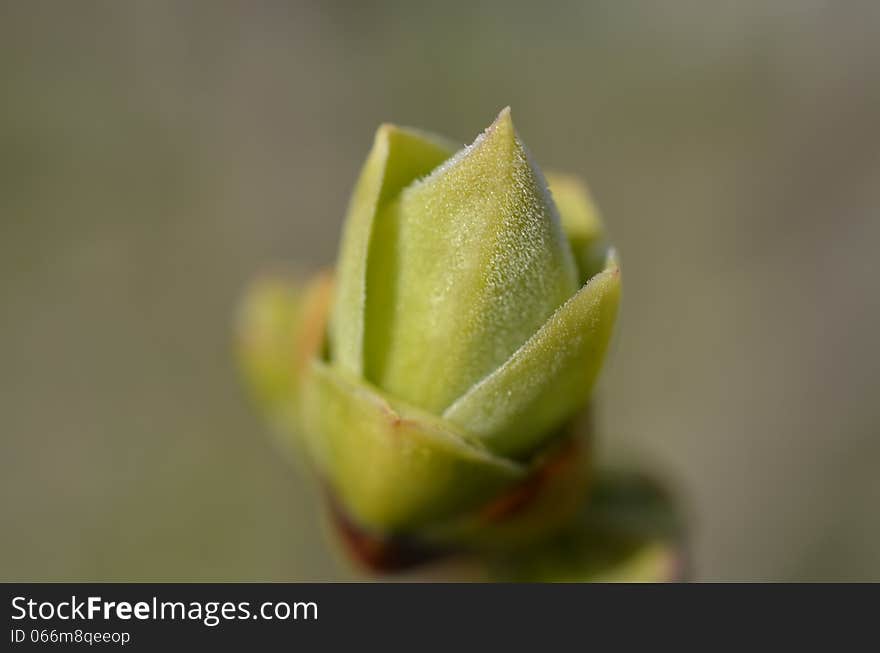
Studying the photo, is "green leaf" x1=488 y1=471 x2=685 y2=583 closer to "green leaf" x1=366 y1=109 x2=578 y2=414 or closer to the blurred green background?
"green leaf" x1=366 y1=109 x2=578 y2=414

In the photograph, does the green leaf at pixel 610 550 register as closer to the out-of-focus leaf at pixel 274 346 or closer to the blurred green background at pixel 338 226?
the out-of-focus leaf at pixel 274 346

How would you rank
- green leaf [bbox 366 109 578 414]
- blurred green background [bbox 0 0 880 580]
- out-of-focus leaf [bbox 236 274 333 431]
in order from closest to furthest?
green leaf [bbox 366 109 578 414] < out-of-focus leaf [bbox 236 274 333 431] < blurred green background [bbox 0 0 880 580]

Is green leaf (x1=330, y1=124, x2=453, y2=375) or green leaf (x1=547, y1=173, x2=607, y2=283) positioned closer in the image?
green leaf (x1=330, y1=124, x2=453, y2=375)

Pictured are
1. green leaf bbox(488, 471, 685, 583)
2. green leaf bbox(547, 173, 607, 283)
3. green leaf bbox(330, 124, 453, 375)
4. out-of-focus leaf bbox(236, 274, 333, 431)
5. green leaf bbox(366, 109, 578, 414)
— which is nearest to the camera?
green leaf bbox(366, 109, 578, 414)

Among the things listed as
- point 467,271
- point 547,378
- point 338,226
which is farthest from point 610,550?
point 338,226

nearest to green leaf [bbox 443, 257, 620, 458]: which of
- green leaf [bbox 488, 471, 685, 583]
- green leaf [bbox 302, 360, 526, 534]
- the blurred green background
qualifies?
green leaf [bbox 302, 360, 526, 534]

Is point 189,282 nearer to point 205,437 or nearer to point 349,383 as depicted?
point 205,437
